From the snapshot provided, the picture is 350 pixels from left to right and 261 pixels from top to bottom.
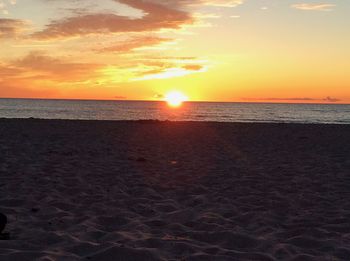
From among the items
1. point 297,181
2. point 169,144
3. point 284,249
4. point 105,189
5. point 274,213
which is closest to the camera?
point 284,249

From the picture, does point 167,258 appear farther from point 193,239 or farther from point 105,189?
point 105,189

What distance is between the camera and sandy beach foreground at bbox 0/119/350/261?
4.49 metres

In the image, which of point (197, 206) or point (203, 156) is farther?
point (203, 156)

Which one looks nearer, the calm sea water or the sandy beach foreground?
the sandy beach foreground

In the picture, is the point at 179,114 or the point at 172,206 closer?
the point at 172,206

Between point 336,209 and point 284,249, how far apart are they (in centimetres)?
222

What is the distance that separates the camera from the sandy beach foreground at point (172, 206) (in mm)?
4492

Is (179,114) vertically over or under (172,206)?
over

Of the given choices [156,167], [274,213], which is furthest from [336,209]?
[156,167]

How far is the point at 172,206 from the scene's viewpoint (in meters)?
6.41

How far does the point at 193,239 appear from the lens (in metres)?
4.88

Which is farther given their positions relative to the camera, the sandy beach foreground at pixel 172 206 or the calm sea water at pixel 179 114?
the calm sea water at pixel 179 114

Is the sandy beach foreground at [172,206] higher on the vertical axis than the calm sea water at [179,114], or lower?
lower

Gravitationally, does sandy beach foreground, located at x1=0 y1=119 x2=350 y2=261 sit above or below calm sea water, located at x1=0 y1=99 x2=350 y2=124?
below
